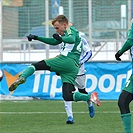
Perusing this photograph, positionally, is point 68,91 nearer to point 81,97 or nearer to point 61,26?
point 81,97

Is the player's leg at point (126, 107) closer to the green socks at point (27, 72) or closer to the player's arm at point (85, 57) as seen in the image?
the green socks at point (27, 72)

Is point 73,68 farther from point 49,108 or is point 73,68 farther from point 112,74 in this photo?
point 112,74

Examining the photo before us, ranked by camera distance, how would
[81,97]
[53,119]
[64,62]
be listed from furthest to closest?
[53,119] → [64,62] → [81,97]

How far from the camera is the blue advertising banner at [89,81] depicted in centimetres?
1856

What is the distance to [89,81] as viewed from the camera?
18641mm

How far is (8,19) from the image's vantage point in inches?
779

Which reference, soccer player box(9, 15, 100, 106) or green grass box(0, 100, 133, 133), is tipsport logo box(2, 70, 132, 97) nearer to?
green grass box(0, 100, 133, 133)

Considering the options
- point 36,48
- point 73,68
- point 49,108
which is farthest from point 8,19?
point 73,68

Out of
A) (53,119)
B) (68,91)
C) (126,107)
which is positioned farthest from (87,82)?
(126,107)

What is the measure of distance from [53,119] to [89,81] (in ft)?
20.4

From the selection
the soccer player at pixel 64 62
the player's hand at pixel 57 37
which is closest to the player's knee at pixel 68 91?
the soccer player at pixel 64 62

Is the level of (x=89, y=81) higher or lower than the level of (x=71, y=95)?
lower

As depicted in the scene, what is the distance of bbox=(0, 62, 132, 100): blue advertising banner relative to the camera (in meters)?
18.6

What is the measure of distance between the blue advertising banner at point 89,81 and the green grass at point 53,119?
1.41 metres
